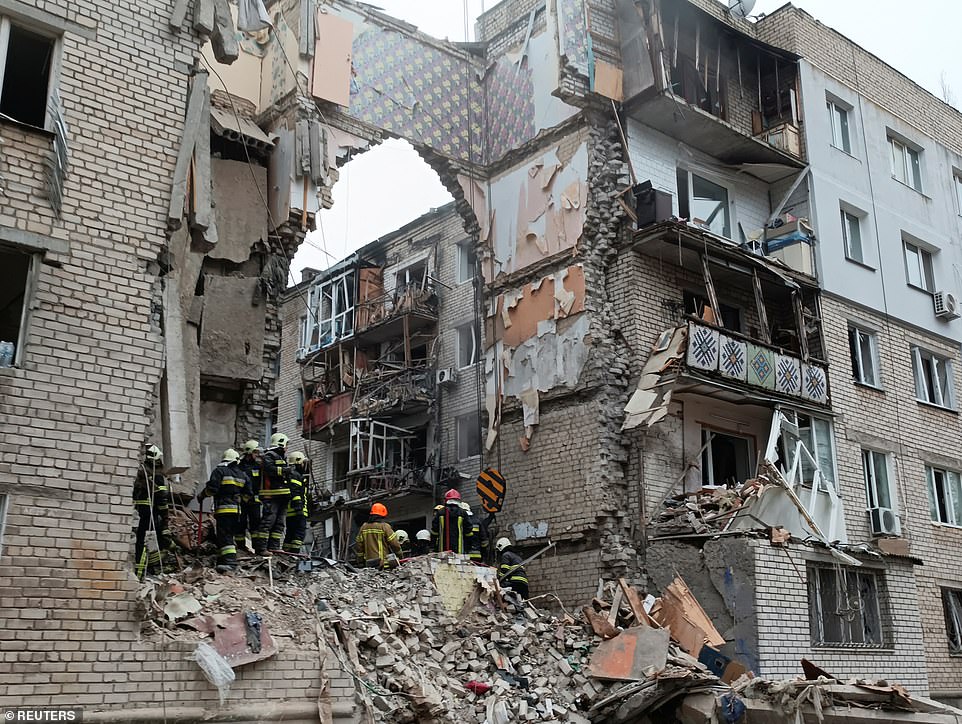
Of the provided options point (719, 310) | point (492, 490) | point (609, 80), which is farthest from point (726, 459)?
point (609, 80)

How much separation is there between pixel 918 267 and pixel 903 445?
5.03m

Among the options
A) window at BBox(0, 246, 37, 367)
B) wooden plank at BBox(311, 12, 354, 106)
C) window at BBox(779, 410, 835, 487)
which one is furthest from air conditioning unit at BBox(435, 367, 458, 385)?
window at BBox(0, 246, 37, 367)

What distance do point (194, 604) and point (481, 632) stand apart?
183 inches

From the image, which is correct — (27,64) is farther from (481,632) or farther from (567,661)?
(567,661)

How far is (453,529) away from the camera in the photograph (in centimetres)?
1514

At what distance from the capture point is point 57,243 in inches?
352

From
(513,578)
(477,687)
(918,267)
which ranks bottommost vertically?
(477,687)

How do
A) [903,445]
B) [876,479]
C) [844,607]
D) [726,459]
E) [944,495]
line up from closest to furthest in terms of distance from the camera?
[844,607]
[726,459]
[876,479]
[903,445]
[944,495]

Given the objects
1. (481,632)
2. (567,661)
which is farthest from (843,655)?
(481,632)

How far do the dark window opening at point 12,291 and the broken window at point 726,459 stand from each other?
11807 mm

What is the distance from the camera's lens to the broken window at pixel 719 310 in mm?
18484

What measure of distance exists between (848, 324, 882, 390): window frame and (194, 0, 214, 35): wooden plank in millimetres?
14804

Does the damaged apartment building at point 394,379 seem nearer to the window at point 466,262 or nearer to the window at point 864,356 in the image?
the window at point 466,262

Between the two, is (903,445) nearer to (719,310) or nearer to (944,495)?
(944,495)
